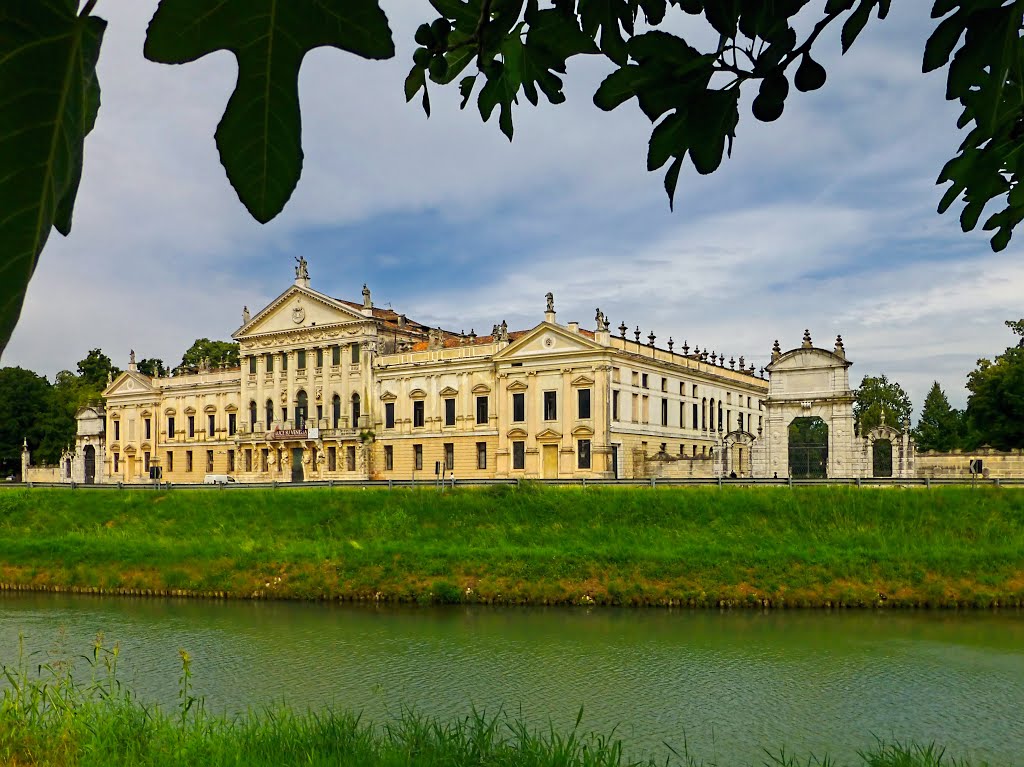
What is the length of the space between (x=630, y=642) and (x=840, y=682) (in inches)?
166

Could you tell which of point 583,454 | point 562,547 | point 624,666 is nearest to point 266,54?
point 624,666

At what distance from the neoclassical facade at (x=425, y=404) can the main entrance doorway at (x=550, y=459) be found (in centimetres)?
5

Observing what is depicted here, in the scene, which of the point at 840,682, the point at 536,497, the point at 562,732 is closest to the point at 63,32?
the point at 562,732

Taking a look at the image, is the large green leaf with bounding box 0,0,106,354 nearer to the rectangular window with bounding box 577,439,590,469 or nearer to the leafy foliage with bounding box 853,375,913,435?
the rectangular window with bounding box 577,439,590,469

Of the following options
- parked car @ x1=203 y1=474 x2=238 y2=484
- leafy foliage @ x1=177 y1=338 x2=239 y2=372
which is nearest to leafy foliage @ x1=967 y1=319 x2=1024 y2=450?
parked car @ x1=203 y1=474 x2=238 y2=484

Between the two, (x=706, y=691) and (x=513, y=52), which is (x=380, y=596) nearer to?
(x=706, y=691)

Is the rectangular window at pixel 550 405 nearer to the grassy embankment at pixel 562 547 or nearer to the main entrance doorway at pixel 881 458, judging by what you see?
the grassy embankment at pixel 562 547

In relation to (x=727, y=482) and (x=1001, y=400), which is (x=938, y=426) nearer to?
(x=1001, y=400)

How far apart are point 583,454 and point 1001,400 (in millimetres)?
16247

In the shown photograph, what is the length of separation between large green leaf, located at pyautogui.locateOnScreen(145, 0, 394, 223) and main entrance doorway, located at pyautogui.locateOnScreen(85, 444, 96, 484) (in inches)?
2392

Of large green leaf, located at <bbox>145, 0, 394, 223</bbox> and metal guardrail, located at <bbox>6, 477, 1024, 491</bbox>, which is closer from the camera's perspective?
large green leaf, located at <bbox>145, 0, 394, 223</bbox>

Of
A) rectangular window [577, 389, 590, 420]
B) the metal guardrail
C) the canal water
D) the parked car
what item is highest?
rectangular window [577, 389, 590, 420]

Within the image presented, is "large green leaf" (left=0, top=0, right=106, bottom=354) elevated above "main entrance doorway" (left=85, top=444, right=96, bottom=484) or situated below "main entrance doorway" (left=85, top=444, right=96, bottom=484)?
above

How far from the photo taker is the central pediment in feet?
149
